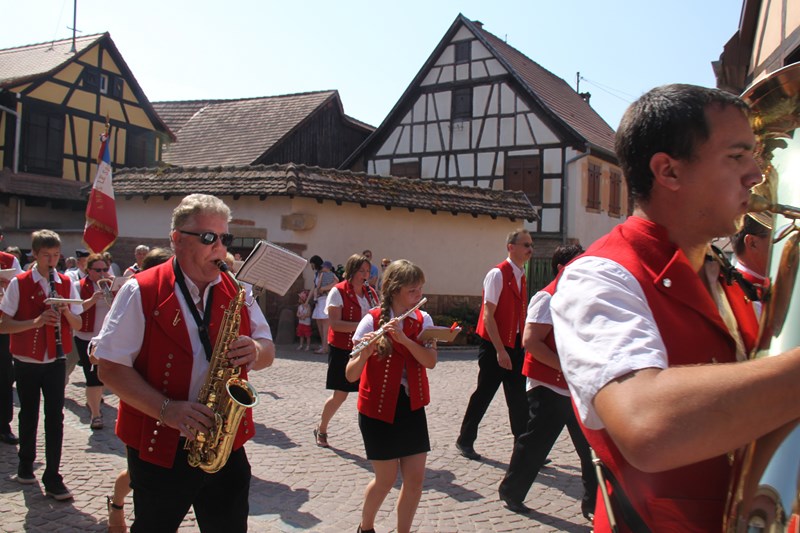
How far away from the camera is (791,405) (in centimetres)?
118

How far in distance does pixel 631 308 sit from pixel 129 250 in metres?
15.7

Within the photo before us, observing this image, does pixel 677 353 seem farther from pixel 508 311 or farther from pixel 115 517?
pixel 508 311

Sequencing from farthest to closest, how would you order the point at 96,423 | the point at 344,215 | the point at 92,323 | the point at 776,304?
the point at 344,215 → the point at 92,323 → the point at 96,423 → the point at 776,304

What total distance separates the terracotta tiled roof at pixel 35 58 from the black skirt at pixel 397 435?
23290mm

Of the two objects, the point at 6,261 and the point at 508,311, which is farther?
the point at 6,261

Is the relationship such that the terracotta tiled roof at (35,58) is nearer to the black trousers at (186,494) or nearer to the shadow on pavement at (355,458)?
the shadow on pavement at (355,458)

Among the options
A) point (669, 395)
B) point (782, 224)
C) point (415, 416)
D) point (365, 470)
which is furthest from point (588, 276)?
point (365, 470)

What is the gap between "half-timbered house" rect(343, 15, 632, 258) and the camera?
22.6m

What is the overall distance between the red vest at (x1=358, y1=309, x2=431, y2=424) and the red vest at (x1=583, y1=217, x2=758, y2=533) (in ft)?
8.63

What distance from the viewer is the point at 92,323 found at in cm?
731

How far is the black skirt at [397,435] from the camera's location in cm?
397

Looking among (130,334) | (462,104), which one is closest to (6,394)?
(130,334)

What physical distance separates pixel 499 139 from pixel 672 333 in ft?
74.6

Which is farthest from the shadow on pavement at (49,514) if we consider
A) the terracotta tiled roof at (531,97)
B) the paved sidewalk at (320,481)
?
the terracotta tiled roof at (531,97)
